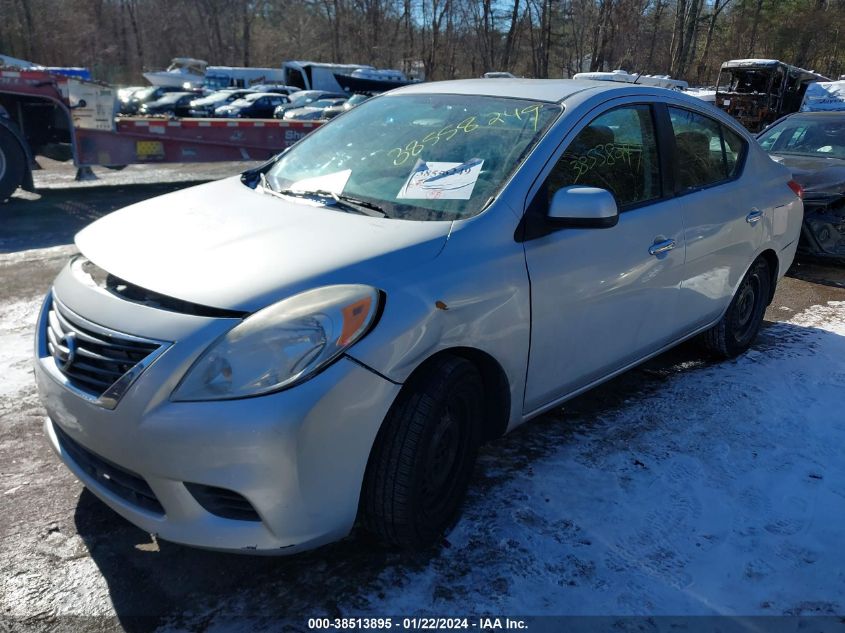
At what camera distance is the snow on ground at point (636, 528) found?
2.33 metres

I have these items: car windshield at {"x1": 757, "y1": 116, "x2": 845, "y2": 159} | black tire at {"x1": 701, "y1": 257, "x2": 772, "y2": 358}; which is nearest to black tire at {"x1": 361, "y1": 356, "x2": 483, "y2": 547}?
black tire at {"x1": 701, "y1": 257, "x2": 772, "y2": 358}

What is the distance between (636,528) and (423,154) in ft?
5.95

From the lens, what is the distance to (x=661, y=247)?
3.35 meters

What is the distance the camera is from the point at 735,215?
3.98 meters

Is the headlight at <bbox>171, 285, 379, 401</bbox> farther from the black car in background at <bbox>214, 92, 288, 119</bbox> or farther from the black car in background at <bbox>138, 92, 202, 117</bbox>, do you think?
the black car in background at <bbox>138, 92, 202, 117</bbox>

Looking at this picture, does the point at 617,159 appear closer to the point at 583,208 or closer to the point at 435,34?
the point at 583,208

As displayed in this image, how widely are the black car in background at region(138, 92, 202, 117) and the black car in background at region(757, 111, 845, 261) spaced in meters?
22.8

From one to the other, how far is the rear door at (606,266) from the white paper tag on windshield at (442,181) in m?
0.29

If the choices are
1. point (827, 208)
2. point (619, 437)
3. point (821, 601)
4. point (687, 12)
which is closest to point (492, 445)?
point (619, 437)

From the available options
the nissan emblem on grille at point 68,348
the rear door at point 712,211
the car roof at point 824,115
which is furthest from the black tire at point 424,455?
the car roof at point 824,115

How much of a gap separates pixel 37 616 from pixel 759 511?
2.76 meters

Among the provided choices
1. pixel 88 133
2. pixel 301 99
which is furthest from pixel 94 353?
pixel 301 99

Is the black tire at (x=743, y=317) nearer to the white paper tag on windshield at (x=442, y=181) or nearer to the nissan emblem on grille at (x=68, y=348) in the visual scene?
the white paper tag on windshield at (x=442, y=181)

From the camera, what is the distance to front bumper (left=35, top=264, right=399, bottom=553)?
6.48 feet
